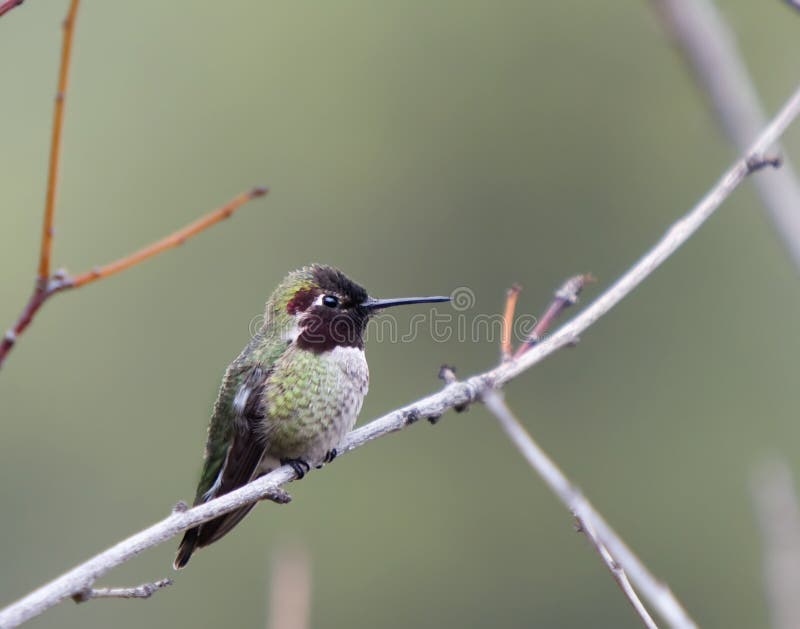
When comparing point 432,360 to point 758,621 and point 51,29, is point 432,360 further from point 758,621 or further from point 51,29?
point 51,29

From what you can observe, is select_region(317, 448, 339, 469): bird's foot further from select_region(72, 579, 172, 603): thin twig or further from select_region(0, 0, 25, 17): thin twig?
select_region(0, 0, 25, 17): thin twig

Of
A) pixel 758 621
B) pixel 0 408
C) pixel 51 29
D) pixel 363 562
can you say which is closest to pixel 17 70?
pixel 51 29

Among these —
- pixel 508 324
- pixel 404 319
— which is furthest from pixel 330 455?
pixel 404 319

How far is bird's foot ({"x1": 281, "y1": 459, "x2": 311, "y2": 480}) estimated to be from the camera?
4.79 metres

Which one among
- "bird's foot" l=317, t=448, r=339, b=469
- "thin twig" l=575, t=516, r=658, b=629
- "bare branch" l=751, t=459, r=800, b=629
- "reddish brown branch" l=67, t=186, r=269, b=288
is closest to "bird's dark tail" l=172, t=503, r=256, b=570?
"bird's foot" l=317, t=448, r=339, b=469

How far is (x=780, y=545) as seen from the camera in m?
3.13

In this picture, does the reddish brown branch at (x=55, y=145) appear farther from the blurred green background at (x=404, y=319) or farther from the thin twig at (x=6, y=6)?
the blurred green background at (x=404, y=319)

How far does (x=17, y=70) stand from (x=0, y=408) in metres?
4.64

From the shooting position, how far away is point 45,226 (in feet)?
6.19

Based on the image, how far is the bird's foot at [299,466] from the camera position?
479 cm

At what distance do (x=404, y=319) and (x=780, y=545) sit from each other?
29.7 feet

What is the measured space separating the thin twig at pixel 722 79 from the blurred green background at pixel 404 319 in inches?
345

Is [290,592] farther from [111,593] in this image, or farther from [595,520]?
[595,520]

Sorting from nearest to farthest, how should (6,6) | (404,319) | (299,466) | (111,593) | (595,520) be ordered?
(6,6), (595,520), (111,593), (299,466), (404,319)
